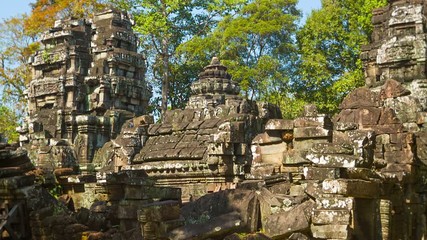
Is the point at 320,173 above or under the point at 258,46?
under

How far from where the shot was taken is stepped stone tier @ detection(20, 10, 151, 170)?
24.1 meters

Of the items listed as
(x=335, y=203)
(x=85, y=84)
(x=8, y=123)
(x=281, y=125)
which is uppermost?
(x=85, y=84)

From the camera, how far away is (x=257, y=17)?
35.9 m

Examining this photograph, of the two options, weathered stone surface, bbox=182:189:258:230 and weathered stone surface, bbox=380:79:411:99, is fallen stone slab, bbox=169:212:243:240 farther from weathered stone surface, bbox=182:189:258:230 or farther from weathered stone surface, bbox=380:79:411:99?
weathered stone surface, bbox=380:79:411:99

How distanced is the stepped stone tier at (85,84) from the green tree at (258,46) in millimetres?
9132

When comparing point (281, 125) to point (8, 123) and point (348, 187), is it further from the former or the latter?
point (8, 123)

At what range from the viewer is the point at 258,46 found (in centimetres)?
3719

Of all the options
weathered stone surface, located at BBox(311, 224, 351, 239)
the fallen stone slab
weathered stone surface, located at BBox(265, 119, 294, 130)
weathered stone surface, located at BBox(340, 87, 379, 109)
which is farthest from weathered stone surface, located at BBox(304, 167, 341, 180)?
weathered stone surface, located at BBox(340, 87, 379, 109)

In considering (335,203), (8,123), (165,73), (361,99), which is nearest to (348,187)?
(335,203)

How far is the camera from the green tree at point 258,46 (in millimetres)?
34562

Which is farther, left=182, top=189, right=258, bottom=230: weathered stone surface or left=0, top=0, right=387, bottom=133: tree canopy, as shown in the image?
left=0, top=0, right=387, bottom=133: tree canopy

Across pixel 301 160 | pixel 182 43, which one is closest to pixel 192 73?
pixel 182 43

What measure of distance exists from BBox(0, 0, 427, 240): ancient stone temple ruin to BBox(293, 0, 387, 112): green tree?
9.75 meters

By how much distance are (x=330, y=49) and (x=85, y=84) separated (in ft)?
40.9
